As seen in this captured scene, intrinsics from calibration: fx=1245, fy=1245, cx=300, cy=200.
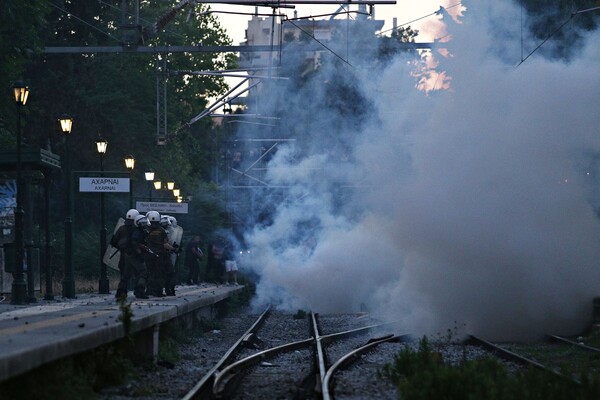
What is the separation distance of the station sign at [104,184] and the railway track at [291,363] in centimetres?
499

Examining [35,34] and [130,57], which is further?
[130,57]

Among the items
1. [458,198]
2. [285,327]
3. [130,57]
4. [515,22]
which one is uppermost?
[130,57]

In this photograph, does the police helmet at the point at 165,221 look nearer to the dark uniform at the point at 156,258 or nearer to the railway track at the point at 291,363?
the dark uniform at the point at 156,258

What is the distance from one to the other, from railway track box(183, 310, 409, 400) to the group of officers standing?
262 cm

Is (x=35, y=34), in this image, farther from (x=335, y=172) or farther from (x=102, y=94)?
(x=102, y=94)

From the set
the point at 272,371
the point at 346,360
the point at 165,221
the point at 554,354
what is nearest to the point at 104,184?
the point at 165,221

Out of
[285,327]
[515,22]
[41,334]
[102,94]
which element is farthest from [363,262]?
[41,334]

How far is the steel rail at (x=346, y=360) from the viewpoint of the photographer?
46.3ft

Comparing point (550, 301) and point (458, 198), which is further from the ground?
point (458, 198)

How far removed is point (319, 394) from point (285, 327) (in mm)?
17039

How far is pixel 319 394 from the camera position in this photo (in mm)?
13984

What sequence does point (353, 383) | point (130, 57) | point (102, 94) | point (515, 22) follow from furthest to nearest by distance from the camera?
point (130, 57)
point (102, 94)
point (515, 22)
point (353, 383)

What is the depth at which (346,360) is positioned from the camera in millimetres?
18406

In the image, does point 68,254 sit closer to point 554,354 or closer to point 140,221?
point 140,221
